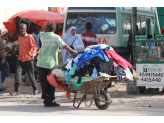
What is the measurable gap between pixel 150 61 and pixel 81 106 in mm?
2733

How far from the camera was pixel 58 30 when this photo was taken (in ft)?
48.4

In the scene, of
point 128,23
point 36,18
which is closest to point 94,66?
point 128,23

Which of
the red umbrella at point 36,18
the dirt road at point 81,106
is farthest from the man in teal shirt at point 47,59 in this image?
the red umbrella at point 36,18

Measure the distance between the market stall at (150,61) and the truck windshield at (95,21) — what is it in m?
2.83

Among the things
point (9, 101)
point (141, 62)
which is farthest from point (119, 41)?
point (9, 101)

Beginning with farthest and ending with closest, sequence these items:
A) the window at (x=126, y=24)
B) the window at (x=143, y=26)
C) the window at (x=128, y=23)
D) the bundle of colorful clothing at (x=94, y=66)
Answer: the window at (x=143, y=26), the window at (x=128, y=23), the window at (x=126, y=24), the bundle of colorful clothing at (x=94, y=66)

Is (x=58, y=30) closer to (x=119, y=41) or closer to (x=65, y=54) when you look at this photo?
(x=119, y=41)

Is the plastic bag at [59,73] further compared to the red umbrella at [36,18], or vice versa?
the red umbrella at [36,18]

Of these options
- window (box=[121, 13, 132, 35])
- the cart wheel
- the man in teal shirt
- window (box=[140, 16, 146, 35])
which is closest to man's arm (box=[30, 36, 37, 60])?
the man in teal shirt

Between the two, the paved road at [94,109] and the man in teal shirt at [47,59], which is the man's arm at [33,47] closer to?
the paved road at [94,109]

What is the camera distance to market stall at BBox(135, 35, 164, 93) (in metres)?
8.34

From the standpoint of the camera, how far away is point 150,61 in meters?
8.39

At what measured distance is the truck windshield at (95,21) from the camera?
436 inches

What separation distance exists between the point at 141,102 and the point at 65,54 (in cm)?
223
